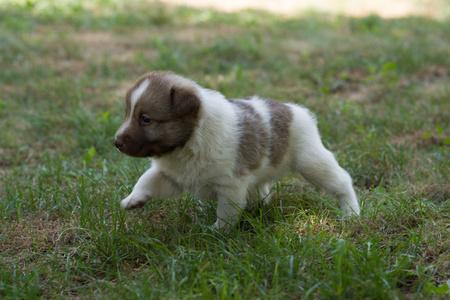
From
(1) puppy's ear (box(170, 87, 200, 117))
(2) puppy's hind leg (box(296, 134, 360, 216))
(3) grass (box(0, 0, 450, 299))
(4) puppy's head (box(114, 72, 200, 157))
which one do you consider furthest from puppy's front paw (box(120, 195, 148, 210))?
(2) puppy's hind leg (box(296, 134, 360, 216))

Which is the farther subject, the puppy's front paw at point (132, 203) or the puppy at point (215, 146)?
the puppy's front paw at point (132, 203)

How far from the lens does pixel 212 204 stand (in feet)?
14.1

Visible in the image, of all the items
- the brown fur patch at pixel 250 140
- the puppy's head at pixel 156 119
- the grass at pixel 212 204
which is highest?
the puppy's head at pixel 156 119

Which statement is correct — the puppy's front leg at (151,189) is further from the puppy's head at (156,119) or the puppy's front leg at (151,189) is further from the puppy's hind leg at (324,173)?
the puppy's hind leg at (324,173)

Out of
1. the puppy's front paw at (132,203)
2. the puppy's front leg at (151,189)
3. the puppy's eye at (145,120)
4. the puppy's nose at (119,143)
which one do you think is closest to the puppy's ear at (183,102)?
the puppy's eye at (145,120)

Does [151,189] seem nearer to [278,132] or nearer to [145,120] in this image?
[145,120]

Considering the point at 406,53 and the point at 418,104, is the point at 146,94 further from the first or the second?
the point at 406,53

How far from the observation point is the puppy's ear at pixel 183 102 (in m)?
3.69

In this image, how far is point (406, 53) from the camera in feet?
30.2

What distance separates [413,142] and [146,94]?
3.66 meters

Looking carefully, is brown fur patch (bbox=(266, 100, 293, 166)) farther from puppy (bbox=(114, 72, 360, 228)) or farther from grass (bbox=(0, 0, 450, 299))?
grass (bbox=(0, 0, 450, 299))

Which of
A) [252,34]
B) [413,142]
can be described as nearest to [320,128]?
[413,142]

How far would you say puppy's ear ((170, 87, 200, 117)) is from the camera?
3691 millimetres

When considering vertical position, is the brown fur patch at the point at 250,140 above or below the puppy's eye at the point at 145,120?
below
